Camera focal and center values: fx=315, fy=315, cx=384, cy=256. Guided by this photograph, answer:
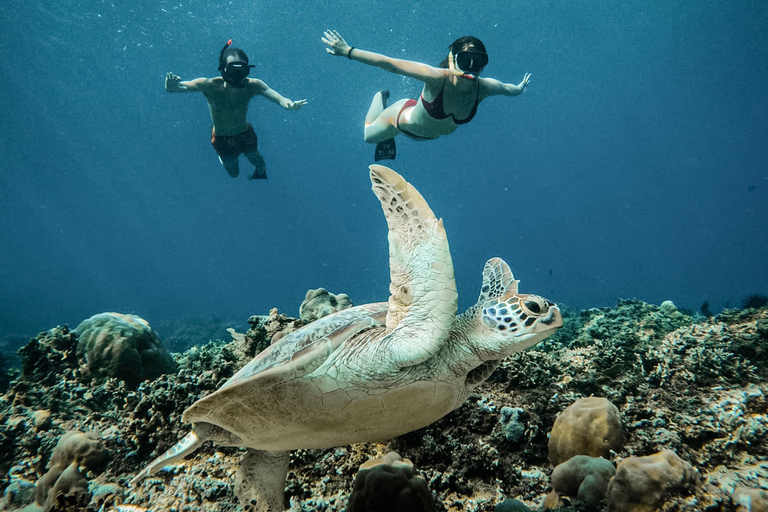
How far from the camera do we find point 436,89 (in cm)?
540

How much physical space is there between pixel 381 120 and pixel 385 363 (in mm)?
6460

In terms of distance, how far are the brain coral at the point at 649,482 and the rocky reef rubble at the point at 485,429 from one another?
0.02 m

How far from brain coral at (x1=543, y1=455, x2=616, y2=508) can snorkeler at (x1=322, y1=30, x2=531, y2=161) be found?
490 cm

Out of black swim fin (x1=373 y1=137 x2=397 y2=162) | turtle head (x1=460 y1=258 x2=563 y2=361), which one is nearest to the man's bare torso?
black swim fin (x1=373 y1=137 x2=397 y2=162)

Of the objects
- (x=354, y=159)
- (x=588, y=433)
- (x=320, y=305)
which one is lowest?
(x=588, y=433)

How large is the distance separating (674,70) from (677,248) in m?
68.0

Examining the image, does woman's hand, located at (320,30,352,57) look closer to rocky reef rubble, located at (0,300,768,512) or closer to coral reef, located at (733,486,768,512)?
rocky reef rubble, located at (0,300,768,512)

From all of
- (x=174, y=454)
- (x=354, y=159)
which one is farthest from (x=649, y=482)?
(x=354, y=159)

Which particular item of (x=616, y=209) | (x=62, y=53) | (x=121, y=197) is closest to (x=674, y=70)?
(x=616, y=209)

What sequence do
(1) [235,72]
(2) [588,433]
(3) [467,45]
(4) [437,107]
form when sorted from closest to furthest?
(2) [588,433]
(3) [467,45]
(4) [437,107]
(1) [235,72]

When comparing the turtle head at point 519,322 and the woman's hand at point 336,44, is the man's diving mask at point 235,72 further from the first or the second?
the turtle head at point 519,322

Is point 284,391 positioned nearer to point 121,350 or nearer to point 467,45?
point 121,350

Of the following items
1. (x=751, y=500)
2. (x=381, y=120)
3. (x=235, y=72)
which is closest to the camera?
(x=751, y=500)

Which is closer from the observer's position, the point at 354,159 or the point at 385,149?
the point at 385,149
